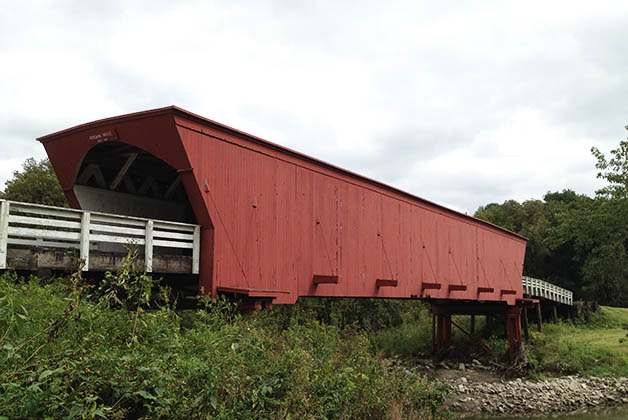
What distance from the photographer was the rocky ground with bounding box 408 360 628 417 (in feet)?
55.7

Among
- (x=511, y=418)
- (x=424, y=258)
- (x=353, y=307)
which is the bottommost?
(x=511, y=418)

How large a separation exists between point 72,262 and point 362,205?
7783 millimetres

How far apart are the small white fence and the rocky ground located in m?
5.42

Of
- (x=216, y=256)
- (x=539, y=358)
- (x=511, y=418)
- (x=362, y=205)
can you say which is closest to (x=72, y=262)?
(x=216, y=256)

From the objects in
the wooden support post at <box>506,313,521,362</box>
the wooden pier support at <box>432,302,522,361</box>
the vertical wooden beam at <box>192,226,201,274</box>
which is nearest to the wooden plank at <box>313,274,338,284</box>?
the vertical wooden beam at <box>192,226,201,274</box>

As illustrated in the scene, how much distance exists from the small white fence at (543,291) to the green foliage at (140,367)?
61.4 feet

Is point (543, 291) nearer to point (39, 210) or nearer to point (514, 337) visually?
point (514, 337)

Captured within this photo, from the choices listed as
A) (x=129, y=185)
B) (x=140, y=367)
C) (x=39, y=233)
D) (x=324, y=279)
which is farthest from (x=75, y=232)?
(x=324, y=279)

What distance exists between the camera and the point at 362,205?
13820 millimetres

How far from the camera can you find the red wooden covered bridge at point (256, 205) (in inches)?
373

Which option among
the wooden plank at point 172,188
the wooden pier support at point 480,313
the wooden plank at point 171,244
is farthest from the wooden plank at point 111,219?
the wooden pier support at point 480,313

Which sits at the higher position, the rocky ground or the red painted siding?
the red painted siding

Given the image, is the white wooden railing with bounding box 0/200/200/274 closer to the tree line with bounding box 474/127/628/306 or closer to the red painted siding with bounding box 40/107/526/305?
the red painted siding with bounding box 40/107/526/305

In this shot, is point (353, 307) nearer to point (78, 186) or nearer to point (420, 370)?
point (420, 370)
